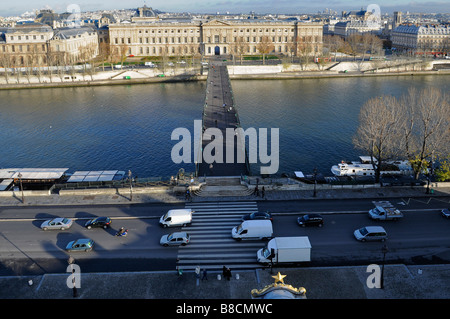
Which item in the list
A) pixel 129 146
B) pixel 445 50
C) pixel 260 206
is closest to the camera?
pixel 260 206

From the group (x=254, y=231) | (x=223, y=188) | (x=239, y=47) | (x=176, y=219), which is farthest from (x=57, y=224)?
(x=239, y=47)

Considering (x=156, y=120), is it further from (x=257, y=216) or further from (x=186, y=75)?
(x=257, y=216)

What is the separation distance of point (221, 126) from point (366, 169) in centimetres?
1481

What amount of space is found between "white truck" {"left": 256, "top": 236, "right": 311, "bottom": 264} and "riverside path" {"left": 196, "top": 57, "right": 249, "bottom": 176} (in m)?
11.9

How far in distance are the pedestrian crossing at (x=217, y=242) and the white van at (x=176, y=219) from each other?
42 centimetres

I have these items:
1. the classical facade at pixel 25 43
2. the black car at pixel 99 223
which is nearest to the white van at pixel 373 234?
the black car at pixel 99 223

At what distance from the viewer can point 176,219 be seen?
25.7m

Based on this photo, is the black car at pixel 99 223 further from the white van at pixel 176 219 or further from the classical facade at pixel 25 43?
the classical facade at pixel 25 43

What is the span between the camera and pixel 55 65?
91812mm

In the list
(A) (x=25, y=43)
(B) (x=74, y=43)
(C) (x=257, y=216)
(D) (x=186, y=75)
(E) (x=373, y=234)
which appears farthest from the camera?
(B) (x=74, y=43)

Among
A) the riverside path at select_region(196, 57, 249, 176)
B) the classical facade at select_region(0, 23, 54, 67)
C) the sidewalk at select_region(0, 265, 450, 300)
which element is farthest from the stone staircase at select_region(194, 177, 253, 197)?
the classical facade at select_region(0, 23, 54, 67)

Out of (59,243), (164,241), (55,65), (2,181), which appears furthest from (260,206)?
(55,65)

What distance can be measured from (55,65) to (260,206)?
256 ft
